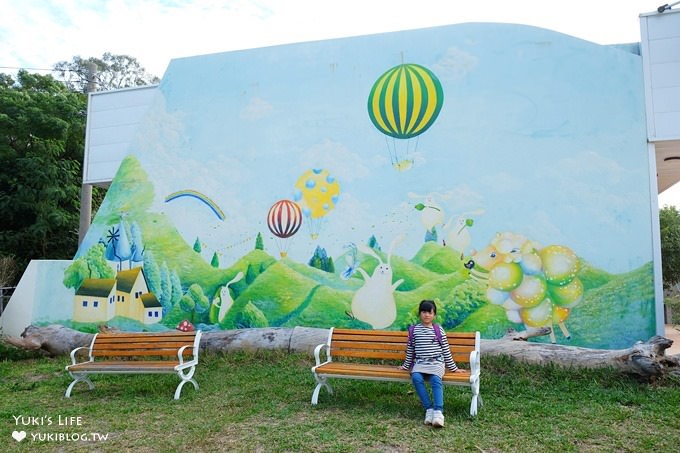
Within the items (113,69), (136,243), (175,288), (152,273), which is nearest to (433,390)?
(175,288)

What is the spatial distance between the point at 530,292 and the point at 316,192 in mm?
3663

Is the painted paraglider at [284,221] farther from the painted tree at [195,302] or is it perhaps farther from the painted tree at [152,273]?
the painted tree at [152,273]

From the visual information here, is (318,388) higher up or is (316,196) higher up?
(316,196)

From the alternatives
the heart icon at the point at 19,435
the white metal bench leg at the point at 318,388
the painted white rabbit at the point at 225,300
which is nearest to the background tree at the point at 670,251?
the painted white rabbit at the point at 225,300

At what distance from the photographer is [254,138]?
9172mm

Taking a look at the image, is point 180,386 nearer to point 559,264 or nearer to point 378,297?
point 378,297

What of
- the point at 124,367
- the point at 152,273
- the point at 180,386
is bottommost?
the point at 180,386

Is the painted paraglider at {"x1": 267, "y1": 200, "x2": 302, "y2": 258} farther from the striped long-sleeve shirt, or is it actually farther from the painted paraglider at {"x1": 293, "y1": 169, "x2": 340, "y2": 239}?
the striped long-sleeve shirt

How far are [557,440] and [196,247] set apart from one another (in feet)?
21.7

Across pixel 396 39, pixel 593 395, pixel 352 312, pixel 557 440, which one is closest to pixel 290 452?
pixel 557 440

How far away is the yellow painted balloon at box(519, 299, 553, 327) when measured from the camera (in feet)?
24.5

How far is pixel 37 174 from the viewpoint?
15.8 meters

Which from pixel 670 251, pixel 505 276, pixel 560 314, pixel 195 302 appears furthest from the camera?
pixel 670 251

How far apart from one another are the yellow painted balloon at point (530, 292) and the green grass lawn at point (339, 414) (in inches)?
45.9
